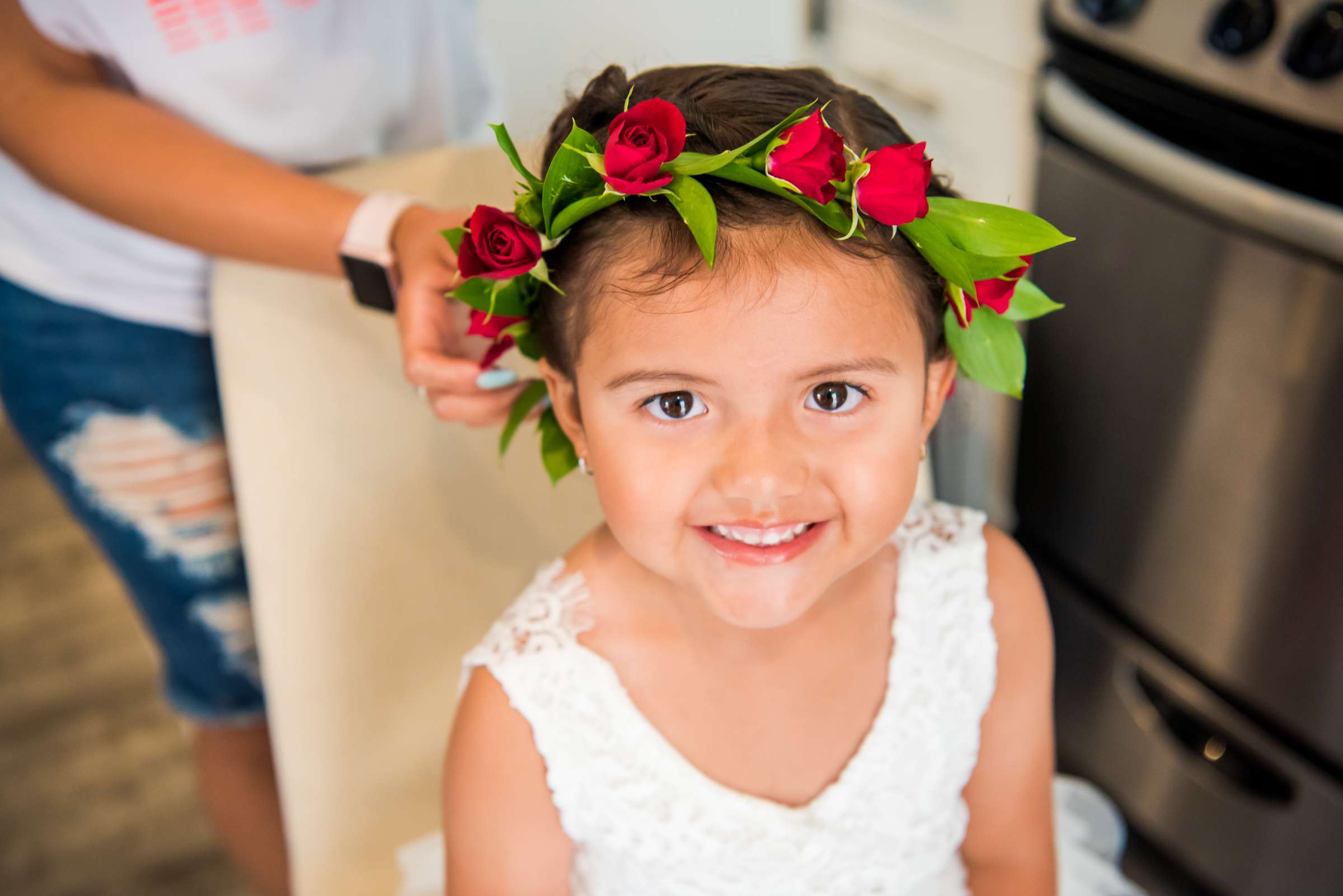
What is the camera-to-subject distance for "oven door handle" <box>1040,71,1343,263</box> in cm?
112

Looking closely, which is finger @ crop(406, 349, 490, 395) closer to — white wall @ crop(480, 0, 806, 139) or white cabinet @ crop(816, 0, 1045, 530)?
white cabinet @ crop(816, 0, 1045, 530)

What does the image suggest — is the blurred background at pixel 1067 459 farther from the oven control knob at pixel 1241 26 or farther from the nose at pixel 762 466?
the nose at pixel 762 466

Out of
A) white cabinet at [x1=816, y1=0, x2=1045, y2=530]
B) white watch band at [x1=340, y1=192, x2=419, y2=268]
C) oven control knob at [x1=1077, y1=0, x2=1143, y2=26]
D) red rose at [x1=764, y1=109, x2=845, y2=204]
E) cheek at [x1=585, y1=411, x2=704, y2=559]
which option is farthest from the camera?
white cabinet at [x1=816, y1=0, x2=1045, y2=530]

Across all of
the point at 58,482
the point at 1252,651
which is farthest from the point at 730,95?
the point at 1252,651

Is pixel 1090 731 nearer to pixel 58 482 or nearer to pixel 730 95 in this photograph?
pixel 730 95

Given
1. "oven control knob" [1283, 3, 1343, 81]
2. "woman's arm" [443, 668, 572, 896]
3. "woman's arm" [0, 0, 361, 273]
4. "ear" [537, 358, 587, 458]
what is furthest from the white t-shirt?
Answer: "oven control knob" [1283, 3, 1343, 81]

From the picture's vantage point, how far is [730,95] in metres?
0.79

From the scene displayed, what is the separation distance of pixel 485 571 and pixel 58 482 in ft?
1.48

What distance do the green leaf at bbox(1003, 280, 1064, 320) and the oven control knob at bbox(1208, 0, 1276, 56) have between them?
0.48 m

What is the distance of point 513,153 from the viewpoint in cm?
73

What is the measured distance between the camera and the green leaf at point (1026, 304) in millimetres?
877

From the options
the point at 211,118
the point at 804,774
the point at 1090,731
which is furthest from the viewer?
the point at 1090,731

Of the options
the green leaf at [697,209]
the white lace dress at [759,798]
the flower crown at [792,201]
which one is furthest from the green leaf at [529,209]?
the white lace dress at [759,798]

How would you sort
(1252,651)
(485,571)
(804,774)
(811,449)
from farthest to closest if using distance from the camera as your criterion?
(1252,651) → (485,571) → (804,774) → (811,449)
